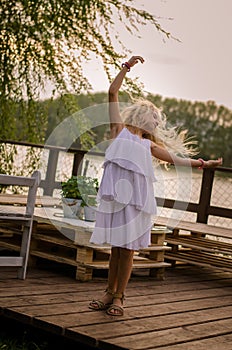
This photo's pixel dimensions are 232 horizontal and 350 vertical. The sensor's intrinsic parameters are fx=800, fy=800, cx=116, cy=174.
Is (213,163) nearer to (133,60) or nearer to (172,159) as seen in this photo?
(172,159)

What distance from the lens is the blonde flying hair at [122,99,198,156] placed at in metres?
4.42

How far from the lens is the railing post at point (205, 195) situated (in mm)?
7547

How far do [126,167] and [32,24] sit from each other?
5072mm

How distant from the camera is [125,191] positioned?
4.30m

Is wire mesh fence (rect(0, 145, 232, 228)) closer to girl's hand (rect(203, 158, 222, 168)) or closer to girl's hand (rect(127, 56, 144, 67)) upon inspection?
girl's hand (rect(203, 158, 222, 168))

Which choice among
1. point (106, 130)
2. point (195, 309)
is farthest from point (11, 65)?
point (195, 309)

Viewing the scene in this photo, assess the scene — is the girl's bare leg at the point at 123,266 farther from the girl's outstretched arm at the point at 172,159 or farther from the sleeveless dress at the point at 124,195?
the girl's outstretched arm at the point at 172,159

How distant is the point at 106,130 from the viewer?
10.3 m

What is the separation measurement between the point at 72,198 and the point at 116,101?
144 centimetres

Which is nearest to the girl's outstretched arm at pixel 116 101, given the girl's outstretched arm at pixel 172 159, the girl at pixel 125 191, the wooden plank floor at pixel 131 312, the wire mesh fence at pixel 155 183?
the girl at pixel 125 191

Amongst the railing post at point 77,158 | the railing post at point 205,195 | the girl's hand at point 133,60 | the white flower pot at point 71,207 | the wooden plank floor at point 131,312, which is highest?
the girl's hand at point 133,60

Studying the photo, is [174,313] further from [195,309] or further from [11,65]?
[11,65]

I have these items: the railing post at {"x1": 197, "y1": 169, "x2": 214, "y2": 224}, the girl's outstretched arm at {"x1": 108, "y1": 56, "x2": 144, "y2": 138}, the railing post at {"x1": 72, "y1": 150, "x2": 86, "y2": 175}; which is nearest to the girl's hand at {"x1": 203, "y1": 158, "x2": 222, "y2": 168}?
the girl's outstretched arm at {"x1": 108, "y1": 56, "x2": 144, "y2": 138}

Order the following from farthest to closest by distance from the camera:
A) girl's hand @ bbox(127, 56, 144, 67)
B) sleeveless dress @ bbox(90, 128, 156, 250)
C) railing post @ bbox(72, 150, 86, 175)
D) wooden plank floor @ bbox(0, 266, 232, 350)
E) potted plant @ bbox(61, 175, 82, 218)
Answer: railing post @ bbox(72, 150, 86, 175)
potted plant @ bbox(61, 175, 82, 218)
girl's hand @ bbox(127, 56, 144, 67)
sleeveless dress @ bbox(90, 128, 156, 250)
wooden plank floor @ bbox(0, 266, 232, 350)
